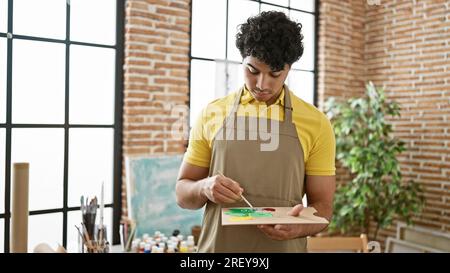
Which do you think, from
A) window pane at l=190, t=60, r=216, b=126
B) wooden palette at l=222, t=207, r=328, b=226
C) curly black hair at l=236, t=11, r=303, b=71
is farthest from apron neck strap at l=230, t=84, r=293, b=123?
window pane at l=190, t=60, r=216, b=126

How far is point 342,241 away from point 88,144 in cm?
124

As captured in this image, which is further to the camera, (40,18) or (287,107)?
(40,18)

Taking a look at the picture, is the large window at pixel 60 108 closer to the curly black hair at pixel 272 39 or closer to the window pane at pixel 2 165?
the window pane at pixel 2 165

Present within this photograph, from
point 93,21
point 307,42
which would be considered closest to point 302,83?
point 307,42

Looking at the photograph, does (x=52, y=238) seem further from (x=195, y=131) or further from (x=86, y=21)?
(x=195, y=131)

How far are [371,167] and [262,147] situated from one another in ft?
5.73

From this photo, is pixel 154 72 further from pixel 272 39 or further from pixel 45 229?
pixel 272 39

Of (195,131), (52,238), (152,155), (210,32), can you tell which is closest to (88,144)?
(152,155)

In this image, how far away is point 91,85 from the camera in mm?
1891

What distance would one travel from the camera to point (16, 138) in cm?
166

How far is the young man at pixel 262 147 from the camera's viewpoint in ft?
2.56

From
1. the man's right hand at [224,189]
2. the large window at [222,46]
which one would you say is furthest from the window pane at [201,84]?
the man's right hand at [224,189]

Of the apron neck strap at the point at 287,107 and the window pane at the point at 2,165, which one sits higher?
the apron neck strap at the point at 287,107
